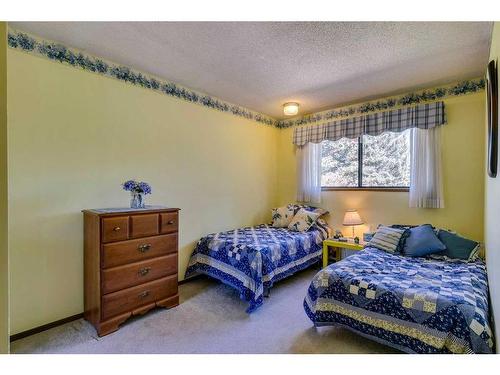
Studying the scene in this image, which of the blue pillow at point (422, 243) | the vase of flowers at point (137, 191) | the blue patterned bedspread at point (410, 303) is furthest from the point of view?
the blue pillow at point (422, 243)

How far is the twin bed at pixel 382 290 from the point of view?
155cm

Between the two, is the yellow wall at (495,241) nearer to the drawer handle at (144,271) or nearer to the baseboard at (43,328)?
the drawer handle at (144,271)

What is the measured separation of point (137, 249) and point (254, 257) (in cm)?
111

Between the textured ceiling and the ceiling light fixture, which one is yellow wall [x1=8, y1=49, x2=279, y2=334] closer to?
Result: the textured ceiling

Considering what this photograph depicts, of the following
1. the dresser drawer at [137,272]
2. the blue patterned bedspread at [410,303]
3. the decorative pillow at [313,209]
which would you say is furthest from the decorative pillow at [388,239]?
the dresser drawer at [137,272]

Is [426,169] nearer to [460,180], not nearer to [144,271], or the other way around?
[460,180]

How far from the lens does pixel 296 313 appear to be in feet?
8.01

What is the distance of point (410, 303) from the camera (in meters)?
1.71

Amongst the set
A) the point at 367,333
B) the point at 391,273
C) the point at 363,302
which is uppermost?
the point at 391,273

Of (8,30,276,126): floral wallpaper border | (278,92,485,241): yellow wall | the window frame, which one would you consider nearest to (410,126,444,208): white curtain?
(278,92,485,241): yellow wall

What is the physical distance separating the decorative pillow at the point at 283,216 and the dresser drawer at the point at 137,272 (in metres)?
1.82

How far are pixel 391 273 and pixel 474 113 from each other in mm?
2096
